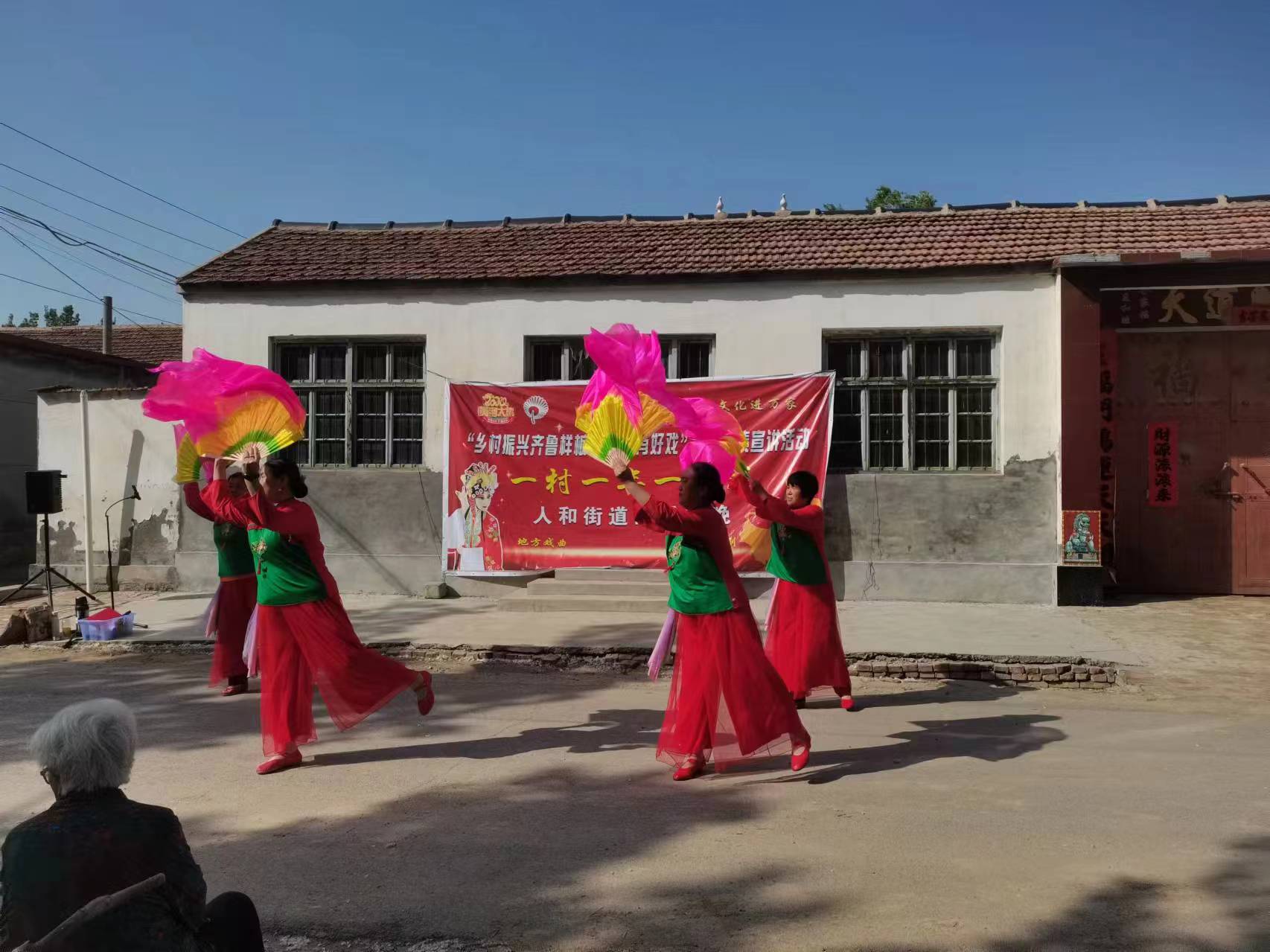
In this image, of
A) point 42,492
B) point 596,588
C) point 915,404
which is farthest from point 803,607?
point 42,492

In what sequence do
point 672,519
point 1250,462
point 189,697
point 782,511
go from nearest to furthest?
1. point 672,519
2. point 782,511
3. point 189,697
4. point 1250,462

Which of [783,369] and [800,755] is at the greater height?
[783,369]

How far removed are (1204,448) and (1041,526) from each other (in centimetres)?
221

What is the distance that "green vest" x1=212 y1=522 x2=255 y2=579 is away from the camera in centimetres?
778

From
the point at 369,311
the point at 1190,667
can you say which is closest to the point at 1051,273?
the point at 1190,667

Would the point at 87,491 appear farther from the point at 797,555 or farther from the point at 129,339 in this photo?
the point at 129,339

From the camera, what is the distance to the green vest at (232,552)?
25.5 feet

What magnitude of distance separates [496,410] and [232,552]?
16.0ft

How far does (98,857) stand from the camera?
7.31ft

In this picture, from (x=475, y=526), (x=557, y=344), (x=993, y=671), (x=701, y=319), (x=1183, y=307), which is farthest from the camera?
(x=557, y=344)

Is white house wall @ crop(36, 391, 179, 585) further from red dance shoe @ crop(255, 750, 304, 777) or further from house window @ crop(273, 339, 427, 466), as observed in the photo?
red dance shoe @ crop(255, 750, 304, 777)

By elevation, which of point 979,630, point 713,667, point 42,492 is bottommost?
point 979,630

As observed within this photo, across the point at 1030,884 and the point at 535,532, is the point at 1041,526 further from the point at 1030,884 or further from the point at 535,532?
the point at 1030,884

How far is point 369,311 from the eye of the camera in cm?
1274
